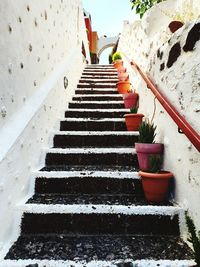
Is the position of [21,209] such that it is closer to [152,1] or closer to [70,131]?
[70,131]

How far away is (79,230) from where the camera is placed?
7.20ft

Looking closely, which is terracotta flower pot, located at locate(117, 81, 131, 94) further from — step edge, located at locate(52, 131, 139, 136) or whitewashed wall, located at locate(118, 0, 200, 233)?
step edge, located at locate(52, 131, 139, 136)

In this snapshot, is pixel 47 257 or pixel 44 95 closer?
pixel 47 257

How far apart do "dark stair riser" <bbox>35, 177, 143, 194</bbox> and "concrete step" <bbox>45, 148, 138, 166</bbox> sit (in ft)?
1.36

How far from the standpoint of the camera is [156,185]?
242 cm

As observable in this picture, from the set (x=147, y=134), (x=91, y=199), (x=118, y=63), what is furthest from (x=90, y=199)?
(x=118, y=63)

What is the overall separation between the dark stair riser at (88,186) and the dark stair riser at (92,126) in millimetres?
1172

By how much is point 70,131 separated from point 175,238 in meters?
1.93

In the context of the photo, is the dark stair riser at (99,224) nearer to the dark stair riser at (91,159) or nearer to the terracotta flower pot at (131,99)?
the dark stair riser at (91,159)

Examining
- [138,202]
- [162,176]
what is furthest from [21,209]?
[162,176]

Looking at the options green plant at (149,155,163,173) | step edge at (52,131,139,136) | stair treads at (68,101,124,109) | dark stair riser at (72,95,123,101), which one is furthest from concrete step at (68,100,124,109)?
green plant at (149,155,163,173)

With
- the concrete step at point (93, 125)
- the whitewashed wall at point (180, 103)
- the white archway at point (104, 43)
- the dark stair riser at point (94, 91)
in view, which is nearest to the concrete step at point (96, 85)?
the dark stair riser at point (94, 91)

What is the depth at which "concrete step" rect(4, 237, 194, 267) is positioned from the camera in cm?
175

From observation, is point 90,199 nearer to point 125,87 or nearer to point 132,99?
point 132,99
